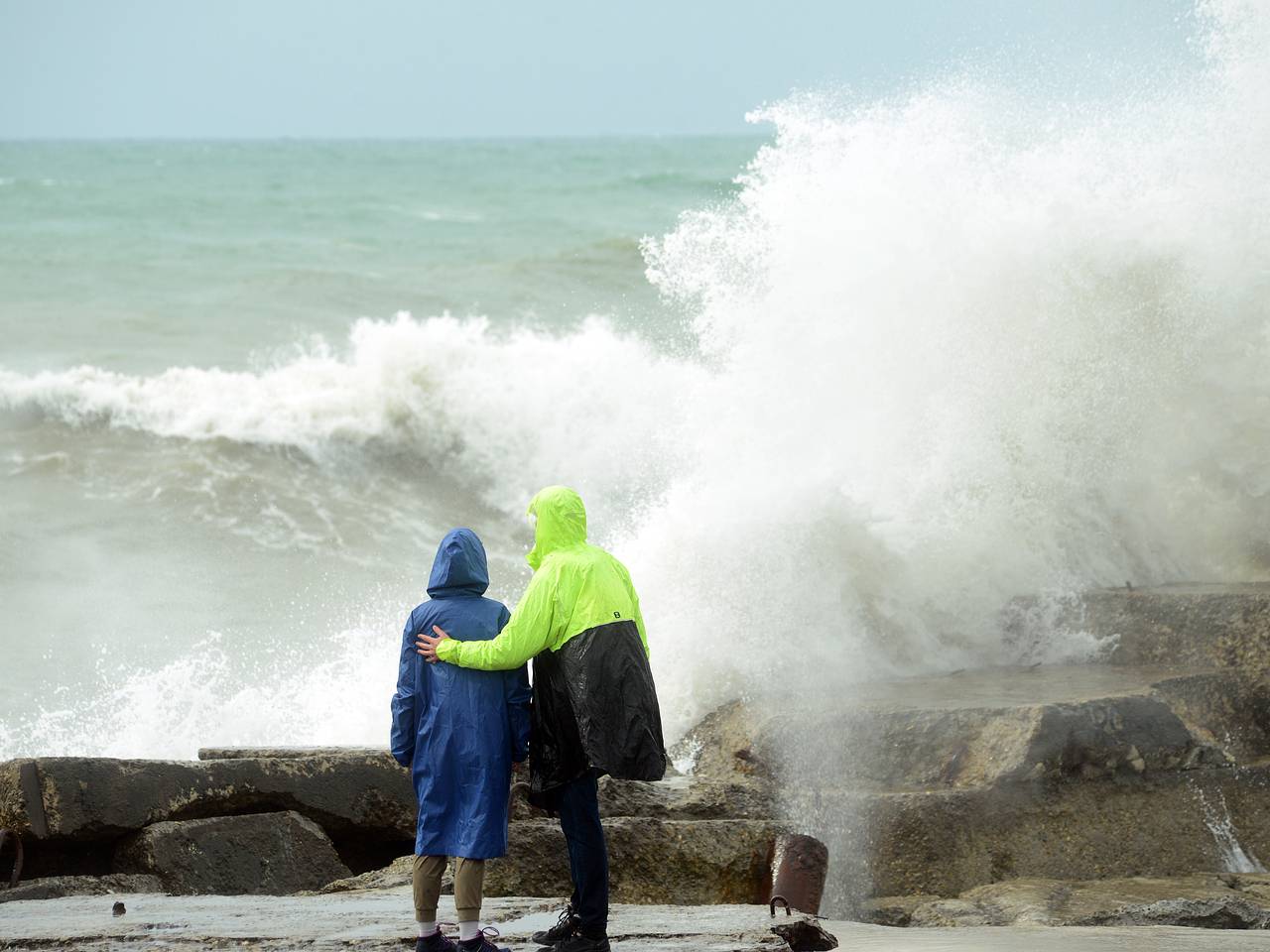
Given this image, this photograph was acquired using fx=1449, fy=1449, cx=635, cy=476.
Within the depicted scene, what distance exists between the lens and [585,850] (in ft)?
11.9

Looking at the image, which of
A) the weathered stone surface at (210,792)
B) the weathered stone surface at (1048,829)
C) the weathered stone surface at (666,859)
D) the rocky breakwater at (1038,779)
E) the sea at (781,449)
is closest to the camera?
the weathered stone surface at (666,859)

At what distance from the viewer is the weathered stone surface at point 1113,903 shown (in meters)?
4.21

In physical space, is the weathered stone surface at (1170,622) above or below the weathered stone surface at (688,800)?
above

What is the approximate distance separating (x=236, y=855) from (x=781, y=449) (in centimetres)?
421

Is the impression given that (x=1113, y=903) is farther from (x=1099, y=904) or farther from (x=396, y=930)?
(x=396, y=930)

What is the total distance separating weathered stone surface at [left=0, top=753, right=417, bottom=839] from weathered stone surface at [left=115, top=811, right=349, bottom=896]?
0.08 meters

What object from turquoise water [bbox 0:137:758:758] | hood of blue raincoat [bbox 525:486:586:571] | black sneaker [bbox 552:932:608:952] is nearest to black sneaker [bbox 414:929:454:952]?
black sneaker [bbox 552:932:608:952]

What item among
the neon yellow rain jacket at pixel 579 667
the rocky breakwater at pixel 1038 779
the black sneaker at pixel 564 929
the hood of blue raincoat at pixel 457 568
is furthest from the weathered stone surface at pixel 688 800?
the hood of blue raincoat at pixel 457 568

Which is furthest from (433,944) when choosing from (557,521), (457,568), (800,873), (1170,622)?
(1170,622)

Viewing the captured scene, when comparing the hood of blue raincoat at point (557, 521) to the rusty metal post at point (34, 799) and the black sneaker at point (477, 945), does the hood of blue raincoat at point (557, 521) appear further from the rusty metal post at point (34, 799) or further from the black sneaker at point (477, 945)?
the rusty metal post at point (34, 799)

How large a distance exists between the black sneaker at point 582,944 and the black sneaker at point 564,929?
32 mm

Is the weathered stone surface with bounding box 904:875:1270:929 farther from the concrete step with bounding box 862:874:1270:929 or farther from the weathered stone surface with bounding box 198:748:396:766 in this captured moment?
the weathered stone surface with bounding box 198:748:396:766

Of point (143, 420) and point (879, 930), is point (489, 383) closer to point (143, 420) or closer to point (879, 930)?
point (143, 420)

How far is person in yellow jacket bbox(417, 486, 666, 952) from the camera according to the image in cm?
357
